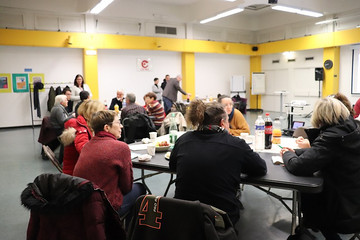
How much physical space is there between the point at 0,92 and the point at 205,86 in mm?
7256

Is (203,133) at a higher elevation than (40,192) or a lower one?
higher

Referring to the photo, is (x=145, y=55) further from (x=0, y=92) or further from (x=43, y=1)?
(x=0, y=92)

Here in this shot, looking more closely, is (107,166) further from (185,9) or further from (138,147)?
(185,9)

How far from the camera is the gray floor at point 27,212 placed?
272cm

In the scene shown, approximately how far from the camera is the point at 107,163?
76.7 inches

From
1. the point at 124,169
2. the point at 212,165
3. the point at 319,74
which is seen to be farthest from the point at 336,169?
the point at 319,74

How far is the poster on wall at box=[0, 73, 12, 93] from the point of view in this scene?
8.80 m

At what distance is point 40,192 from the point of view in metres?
1.48

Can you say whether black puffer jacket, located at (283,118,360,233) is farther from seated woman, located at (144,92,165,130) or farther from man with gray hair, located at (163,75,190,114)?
man with gray hair, located at (163,75,190,114)

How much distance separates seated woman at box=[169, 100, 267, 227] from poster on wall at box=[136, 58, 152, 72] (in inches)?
361

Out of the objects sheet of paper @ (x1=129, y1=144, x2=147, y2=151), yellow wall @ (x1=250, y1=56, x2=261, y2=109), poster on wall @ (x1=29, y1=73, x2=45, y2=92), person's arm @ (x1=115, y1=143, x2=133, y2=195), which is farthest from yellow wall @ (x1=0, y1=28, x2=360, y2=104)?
person's arm @ (x1=115, y1=143, x2=133, y2=195)

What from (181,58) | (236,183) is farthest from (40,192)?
(181,58)

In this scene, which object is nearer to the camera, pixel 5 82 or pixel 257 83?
pixel 5 82

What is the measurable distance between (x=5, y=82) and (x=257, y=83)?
9358 millimetres
